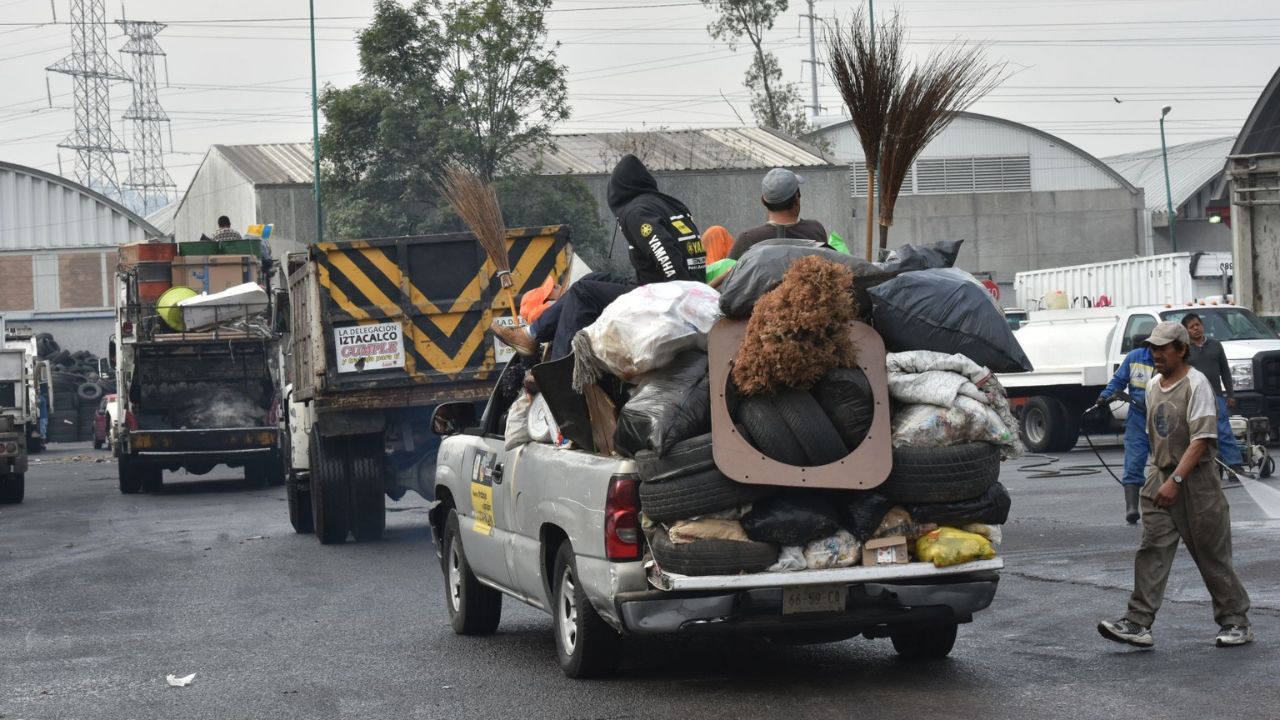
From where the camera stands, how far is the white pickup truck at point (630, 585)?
6.89 m

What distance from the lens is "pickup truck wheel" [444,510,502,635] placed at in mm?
9523

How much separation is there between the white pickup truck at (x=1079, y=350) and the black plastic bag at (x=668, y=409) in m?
16.6

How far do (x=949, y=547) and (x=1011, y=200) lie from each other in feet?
195

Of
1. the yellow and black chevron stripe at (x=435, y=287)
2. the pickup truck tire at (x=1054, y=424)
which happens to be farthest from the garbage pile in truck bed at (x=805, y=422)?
the pickup truck tire at (x=1054, y=424)

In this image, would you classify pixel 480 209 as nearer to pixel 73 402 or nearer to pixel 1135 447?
pixel 1135 447

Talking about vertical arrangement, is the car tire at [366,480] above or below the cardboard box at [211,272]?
below

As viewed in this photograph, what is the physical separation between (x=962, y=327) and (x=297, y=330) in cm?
1011

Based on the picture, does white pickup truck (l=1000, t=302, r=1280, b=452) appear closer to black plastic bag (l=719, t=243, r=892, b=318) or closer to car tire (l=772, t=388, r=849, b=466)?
black plastic bag (l=719, t=243, r=892, b=318)

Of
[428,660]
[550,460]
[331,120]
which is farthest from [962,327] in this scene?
[331,120]

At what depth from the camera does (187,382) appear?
24.0 metres

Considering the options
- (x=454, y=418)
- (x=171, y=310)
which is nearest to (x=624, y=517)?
(x=454, y=418)

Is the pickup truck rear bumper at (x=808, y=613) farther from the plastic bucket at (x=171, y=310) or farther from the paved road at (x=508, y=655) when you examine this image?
the plastic bucket at (x=171, y=310)

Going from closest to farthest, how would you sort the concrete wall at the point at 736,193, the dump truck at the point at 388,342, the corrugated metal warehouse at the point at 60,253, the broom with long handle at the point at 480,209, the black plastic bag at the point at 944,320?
the black plastic bag at the point at 944,320
the broom with long handle at the point at 480,209
the dump truck at the point at 388,342
the concrete wall at the point at 736,193
the corrugated metal warehouse at the point at 60,253

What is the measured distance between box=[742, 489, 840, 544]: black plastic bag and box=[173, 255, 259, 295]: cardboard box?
1873cm
